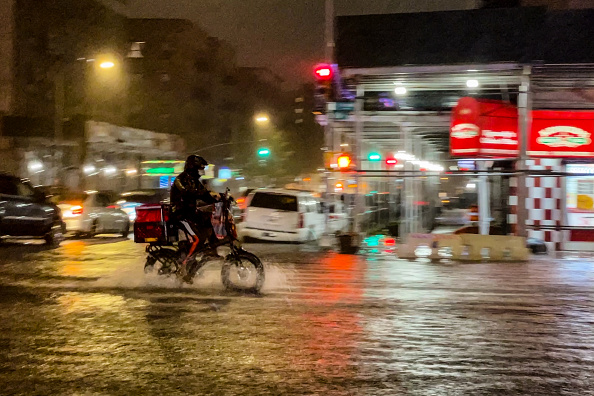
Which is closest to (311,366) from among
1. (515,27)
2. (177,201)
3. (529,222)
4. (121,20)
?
(177,201)

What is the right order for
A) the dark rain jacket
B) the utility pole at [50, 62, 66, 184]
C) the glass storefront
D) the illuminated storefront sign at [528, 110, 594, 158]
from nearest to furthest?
1. the dark rain jacket
2. the illuminated storefront sign at [528, 110, 594, 158]
3. the glass storefront
4. the utility pole at [50, 62, 66, 184]

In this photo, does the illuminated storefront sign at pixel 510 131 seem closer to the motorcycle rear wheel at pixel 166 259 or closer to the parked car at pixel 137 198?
the motorcycle rear wheel at pixel 166 259

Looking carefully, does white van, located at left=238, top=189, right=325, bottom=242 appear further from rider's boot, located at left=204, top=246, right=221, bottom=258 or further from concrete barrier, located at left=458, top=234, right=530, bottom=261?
rider's boot, located at left=204, top=246, right=221, bottom=258

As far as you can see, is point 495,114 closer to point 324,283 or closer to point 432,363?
point 324,283

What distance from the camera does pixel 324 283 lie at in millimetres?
10406

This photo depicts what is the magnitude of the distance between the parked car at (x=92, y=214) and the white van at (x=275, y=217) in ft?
13.9

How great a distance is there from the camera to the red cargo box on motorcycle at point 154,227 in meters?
9.63

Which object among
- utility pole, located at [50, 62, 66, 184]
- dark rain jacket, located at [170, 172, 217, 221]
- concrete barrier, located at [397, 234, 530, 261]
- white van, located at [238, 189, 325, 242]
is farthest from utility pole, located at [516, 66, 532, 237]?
utility pole, located at [50, 62, 66, 184]

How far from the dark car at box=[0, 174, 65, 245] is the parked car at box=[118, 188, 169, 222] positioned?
494 centimetres

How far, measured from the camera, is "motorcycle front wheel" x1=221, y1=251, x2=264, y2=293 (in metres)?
9.05

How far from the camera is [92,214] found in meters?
19.8

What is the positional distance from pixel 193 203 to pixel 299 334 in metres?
2.98

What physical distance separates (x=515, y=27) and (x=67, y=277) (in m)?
10.5

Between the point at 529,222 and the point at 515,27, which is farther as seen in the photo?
the point at 529,222
